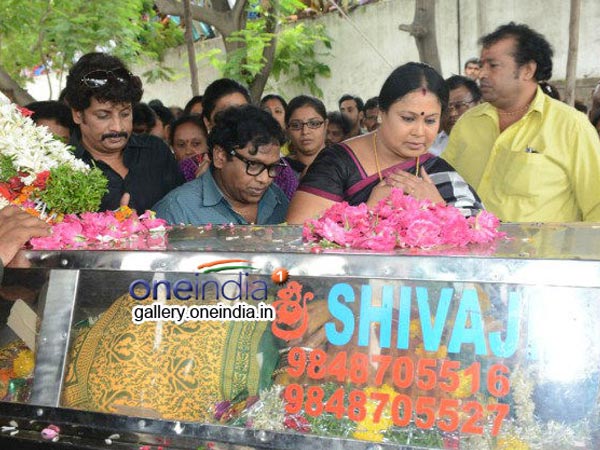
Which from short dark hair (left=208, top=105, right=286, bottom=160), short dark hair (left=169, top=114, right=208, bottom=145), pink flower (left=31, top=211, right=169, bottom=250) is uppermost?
short dark hair (left=169, top=114, right=208, bottom=145)

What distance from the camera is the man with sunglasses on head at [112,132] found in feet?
11.6

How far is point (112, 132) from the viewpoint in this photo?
141 inches

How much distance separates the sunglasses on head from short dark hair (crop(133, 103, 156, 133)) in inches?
97.8

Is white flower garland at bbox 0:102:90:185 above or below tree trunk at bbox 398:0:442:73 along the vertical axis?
below

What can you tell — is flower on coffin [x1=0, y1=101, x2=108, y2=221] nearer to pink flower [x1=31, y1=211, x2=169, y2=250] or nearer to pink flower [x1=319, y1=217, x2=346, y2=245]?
pink flower [x1=31, y1=211, x2=169, y2=250]

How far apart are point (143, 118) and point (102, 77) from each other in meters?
2.68

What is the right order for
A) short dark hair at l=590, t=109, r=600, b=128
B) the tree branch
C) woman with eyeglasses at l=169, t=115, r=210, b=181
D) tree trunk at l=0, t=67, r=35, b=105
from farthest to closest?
the tree branch → tree trunk at l=0, t=67, r=35, b=105 → short dark hair at l=590, t=109, r=600, b=128 → woman with eyeglasses at l=169, t=115, r=210, b=181

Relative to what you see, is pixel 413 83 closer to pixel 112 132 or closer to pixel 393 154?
pixel 393 154

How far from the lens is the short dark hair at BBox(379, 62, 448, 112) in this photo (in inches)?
119

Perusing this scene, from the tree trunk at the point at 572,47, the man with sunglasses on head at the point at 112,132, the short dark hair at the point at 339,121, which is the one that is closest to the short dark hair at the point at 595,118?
the tree trunk at the point at 572,47

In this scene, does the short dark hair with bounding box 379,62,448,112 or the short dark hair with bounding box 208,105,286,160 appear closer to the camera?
the short dark hair with bounding box 379,62,448,112

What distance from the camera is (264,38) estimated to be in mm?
8086

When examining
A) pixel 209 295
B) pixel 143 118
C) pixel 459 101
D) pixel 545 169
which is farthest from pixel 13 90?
pixel 209 295

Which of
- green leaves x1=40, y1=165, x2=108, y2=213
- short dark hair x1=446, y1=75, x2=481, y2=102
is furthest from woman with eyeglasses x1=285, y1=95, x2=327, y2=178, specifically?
green leaves x1=40, y1=165, x2=108, y2=213
